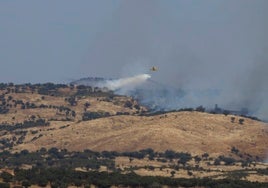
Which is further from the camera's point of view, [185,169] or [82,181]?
[185,169]

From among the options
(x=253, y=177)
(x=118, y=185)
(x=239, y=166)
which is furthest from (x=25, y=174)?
(x=239, y=166)

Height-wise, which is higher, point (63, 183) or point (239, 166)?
point (239, 166)

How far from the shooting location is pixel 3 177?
361 ft

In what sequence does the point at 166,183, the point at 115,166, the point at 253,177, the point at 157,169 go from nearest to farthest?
the point at 166,183
the point at 253,177
the point at 157,169
the point at 115,166

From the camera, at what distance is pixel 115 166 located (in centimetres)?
19300

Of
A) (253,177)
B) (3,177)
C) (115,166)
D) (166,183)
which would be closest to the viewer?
(3,177)

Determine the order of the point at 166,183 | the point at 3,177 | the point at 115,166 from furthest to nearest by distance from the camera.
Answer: the point at 115,166 → the point at 166,183 → the point at 3,177

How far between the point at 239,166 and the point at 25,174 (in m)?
93.2

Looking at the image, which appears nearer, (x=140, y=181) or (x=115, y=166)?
(x=140, y=181)

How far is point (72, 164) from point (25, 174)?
270ft

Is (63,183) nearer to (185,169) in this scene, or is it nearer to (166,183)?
(166,183)

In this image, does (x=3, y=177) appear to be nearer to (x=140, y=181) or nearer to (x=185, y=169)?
(x=140, y=181)

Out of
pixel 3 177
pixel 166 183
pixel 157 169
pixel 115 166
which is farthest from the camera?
pixel 115 166

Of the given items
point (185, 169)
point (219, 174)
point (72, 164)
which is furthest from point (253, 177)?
point (72, 164)
